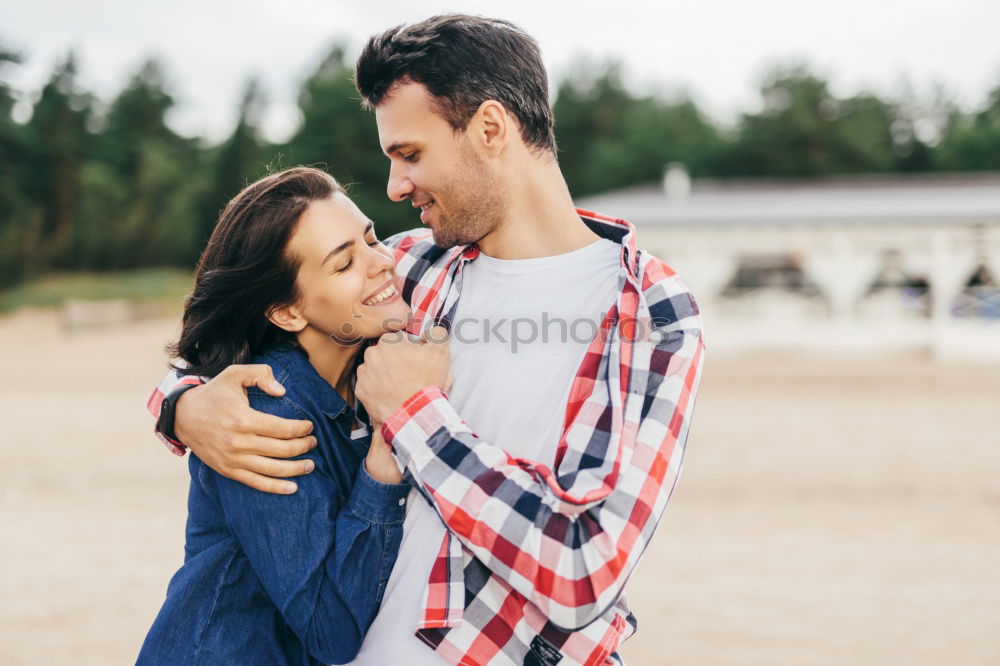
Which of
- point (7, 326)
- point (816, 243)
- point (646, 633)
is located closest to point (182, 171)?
point (7, 326)

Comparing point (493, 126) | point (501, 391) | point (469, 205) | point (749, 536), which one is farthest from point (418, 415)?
point (749, 536)

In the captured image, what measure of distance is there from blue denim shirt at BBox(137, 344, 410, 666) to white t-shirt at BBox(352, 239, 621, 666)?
0.05m

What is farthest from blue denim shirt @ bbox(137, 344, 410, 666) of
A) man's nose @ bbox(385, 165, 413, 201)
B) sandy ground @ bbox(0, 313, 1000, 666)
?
sandy ground @ bbox(0, 313, 1000, 666)

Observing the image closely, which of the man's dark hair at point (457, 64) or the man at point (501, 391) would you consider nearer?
the man at point (501, 391)

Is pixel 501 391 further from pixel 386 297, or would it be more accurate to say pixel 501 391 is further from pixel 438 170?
pixel 438 170

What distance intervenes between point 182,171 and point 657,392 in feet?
177

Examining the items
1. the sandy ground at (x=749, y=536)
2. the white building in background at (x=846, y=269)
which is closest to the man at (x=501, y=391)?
the sandy ground at (x=749, y=536)

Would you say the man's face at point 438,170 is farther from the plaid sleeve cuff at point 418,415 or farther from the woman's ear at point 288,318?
the plaid sleeve cuff at point 418,415

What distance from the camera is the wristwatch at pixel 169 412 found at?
184cm

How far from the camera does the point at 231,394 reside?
5.56 feet

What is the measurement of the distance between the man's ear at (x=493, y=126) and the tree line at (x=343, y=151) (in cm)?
4097

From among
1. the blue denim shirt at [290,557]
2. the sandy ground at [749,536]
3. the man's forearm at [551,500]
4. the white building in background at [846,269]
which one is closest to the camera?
the man's forearm at [551,500]

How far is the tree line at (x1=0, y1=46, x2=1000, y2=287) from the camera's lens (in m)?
43.3

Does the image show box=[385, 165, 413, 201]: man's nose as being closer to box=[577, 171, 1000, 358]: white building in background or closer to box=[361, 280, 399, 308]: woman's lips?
box=[361, 280, 399, 308]: woman's lips
